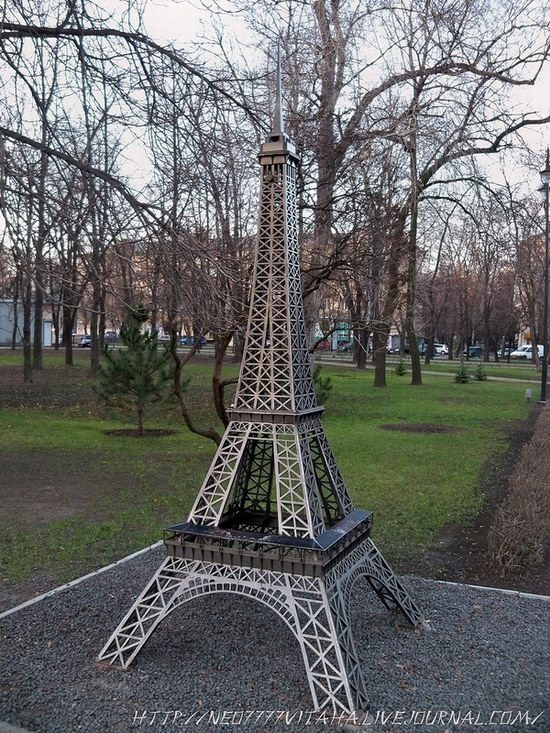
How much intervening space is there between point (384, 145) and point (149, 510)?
6377 millimetres

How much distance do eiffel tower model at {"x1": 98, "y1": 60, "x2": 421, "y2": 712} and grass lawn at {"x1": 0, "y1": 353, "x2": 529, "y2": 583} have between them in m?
2.61

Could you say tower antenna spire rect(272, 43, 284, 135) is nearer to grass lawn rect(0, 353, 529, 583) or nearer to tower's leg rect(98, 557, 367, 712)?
tower's leg rect(98, 557, 367, 712)

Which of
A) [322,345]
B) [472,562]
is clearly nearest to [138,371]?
[472,562]

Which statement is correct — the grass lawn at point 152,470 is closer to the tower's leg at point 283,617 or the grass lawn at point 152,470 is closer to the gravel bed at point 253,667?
the gravel bed at point 253,667

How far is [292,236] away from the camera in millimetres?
5301

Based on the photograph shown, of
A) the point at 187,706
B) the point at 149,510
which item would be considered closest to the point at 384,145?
the point at 149,510

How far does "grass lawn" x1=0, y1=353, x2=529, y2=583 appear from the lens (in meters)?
8.36

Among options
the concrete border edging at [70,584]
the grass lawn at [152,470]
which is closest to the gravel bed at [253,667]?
the concrete border edging at [70,584]

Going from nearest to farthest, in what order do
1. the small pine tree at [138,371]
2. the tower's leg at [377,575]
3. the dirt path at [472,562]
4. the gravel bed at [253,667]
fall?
the gravel bed at [253,667], the tower's leg at [377,575], the dirt path at [472,562], the small pine tree at [138,371]

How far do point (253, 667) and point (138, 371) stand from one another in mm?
12255

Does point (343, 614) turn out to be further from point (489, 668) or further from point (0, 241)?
point (0, 241)

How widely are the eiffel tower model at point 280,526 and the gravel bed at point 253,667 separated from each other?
24 cm

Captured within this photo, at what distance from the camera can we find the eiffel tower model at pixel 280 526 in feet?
14.4

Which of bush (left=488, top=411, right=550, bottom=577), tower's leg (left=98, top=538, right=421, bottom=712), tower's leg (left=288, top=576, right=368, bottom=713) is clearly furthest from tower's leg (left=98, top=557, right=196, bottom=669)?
bush (left=488, top=411, right=550, bottom=577)
